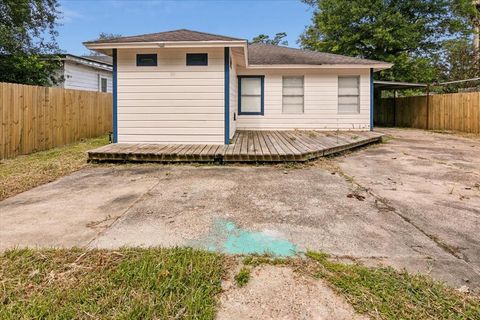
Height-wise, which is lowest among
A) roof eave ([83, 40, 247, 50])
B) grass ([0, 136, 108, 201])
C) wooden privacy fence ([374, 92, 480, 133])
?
grass ([0, 136, 108, 201])

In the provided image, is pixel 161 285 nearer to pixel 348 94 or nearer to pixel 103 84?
pixel 348 94

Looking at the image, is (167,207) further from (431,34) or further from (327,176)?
(431,34)

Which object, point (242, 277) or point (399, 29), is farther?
point (399, 29)

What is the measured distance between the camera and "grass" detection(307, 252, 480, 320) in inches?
71.6

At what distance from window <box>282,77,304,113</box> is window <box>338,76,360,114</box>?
1380 millimetres

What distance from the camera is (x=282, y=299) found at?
6.44 ft

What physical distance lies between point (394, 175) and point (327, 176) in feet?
3.81

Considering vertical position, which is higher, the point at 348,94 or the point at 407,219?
the point at 348,94

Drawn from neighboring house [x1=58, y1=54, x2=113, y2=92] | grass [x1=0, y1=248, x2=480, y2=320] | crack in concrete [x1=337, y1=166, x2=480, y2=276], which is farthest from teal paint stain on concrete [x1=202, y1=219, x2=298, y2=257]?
neighboring house [x1=58, y1=54, x2=113, y2=92]

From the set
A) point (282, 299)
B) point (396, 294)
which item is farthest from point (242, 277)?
point (396, 294)

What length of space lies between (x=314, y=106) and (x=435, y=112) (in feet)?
21.3

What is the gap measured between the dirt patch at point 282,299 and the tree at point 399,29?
16.7 m

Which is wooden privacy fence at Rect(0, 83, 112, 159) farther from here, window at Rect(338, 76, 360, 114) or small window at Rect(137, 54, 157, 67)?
window at Rect(338, 76, 360, 114)

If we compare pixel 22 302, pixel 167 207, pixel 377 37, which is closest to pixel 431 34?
pixel 377 37
